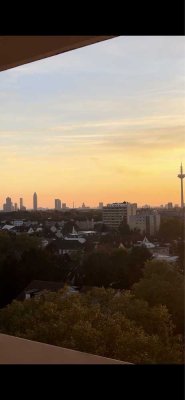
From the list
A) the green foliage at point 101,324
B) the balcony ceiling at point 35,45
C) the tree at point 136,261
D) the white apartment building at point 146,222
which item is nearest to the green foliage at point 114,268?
the tree at point 136,261

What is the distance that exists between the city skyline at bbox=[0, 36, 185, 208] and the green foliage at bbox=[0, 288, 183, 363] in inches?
40.3

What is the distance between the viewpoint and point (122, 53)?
2.75 meters

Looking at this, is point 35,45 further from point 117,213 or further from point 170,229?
point 117,213

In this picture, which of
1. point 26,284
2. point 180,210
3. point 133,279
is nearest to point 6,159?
point 26,284

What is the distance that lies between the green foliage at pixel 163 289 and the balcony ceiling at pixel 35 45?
4.28 feet

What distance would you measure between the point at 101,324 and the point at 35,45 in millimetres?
2787

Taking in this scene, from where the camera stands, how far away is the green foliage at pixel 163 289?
260cm

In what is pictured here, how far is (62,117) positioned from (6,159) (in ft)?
2.26

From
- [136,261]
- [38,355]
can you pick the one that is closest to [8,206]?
[136,261]

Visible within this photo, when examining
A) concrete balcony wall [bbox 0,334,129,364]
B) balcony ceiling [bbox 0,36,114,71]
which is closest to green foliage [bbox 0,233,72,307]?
concrete balcony wall [bbox 0,334,129,364]

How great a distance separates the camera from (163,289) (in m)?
3.22

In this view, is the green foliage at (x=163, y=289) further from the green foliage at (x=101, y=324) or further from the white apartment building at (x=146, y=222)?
the white apartment building at (x=146, y=222)
